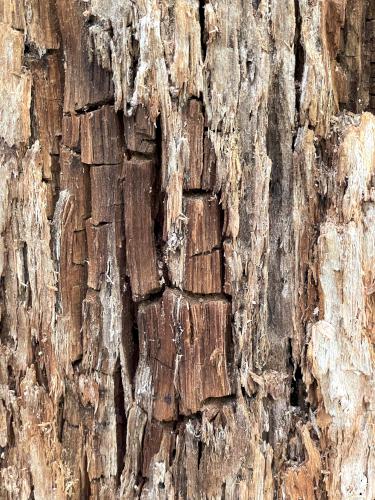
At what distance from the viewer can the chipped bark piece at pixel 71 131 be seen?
2.24 metres

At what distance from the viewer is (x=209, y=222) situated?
2.17m

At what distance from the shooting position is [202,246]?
2168 millimetres

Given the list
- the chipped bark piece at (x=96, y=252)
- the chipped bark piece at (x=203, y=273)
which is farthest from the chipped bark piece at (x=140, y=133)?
the chipped bark piece at (x=203, y=273)

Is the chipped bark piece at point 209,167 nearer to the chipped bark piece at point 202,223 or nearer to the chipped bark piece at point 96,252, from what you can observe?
the chipped bark piece at point 202,223

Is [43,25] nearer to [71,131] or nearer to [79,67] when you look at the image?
[79,67]

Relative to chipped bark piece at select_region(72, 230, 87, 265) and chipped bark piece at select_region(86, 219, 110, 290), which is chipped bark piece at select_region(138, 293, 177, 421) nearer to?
chipped bark piece at select_region(86, 219, 110, 290)

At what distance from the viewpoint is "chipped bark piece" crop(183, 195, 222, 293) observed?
215 centimetres

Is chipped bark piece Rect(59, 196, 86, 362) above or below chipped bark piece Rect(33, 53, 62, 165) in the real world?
below

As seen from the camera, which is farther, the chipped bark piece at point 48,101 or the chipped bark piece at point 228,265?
the chipped bark piece at point 48,101

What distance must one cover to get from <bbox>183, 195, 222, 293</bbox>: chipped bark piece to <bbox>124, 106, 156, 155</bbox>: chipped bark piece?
274 millimetres

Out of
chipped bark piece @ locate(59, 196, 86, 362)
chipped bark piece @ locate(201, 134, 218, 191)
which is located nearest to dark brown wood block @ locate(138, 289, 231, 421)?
chipped bark piece @ locate(59, 196, 86, 362)

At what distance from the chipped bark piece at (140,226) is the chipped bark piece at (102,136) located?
0.09 m

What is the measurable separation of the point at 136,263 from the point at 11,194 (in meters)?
0.64

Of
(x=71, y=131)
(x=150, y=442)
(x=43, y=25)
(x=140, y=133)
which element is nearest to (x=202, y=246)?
(x=140, y=133)
